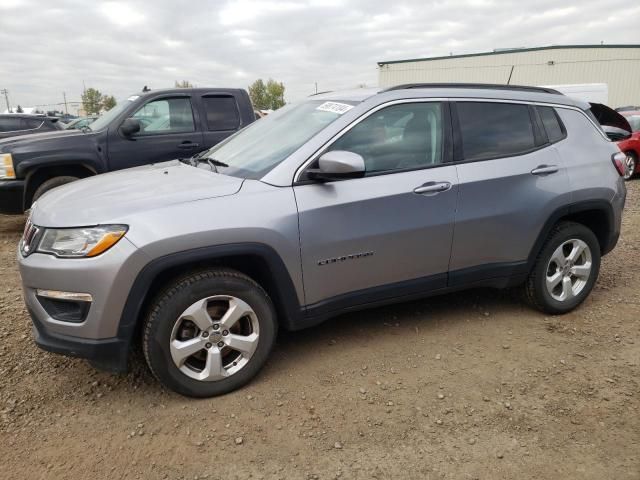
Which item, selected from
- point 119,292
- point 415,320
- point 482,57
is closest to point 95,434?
point 119,292

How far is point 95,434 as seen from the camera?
8.49 ft

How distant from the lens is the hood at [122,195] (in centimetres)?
259

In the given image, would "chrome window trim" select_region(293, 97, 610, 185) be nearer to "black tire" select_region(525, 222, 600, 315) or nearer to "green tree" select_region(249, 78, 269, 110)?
"black tire" select_region(525, 222, 600, 315)

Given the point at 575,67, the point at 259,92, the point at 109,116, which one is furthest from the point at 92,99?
the point at 109,116

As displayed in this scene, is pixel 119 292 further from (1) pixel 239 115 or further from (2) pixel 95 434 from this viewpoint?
(1) pixel 239 115

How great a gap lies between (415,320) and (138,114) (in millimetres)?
4660

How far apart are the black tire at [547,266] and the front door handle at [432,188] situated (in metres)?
1.07

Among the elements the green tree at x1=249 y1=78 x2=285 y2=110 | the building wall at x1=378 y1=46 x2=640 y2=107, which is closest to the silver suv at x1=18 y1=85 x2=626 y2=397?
the building wall at x1=378 y1=46 x2=640 y2=107

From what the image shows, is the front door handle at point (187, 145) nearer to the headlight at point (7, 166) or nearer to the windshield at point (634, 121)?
the headlight at point (7, 166)

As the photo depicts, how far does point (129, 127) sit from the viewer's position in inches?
244

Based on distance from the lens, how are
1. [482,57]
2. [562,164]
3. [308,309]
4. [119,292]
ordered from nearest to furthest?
1. [119,292]
2. [308,309]
3. [562,164]
4. [482,57]

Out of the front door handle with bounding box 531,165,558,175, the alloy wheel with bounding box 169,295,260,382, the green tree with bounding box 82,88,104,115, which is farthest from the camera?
the green tree with bounding box 82,88,104,115

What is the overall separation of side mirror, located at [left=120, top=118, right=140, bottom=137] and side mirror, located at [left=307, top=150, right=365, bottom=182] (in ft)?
13.5

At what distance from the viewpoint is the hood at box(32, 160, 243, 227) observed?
2586 millimetres
